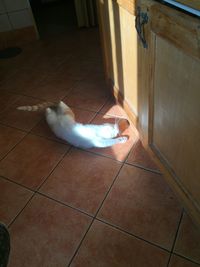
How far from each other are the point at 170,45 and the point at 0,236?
728mm

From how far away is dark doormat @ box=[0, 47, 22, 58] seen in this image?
2.63 metres

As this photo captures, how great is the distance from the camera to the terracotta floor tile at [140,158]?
1.34 m

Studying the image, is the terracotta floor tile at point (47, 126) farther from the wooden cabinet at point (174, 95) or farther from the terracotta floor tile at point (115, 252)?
the terracotta floor tile at point (115, 252)

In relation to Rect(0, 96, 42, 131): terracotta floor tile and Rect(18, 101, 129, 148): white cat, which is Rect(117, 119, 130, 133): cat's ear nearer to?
Rect(18, 101, 129, 148): white cat

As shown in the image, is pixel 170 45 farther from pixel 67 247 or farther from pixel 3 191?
pixel 3 191

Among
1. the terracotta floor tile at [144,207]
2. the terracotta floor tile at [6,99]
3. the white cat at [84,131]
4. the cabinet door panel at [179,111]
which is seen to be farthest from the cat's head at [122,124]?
the terracotta floor tile at [6,99]

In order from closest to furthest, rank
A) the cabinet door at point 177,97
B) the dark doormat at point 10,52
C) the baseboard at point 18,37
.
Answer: the cabinet door at point 177,97 < the dark doormat at point 10,52 < the baseboard at point 18,37

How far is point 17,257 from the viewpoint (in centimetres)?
105

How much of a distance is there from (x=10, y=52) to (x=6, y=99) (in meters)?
0.97

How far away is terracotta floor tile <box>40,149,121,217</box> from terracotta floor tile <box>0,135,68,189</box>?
0.06 meters

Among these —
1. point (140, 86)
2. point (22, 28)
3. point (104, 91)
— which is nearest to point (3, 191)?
point (140, 86)

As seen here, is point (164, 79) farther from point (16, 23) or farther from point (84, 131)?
point (16, 23)

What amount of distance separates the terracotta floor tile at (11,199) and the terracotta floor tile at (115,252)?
38cm

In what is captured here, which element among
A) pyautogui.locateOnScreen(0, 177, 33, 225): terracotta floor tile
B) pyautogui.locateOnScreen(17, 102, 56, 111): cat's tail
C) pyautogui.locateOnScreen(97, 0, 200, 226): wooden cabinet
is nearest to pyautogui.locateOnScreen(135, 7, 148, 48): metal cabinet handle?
pyautogui.locateOnScreen(97, 0, 200, 226): wooden cabinet
